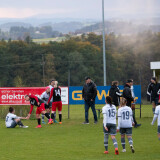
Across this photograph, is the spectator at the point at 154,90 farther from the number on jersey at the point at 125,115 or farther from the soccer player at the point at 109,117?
the soccer player at the point at 109,117

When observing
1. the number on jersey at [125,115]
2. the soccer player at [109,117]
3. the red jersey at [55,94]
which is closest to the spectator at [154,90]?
the red jersey at [55,94]

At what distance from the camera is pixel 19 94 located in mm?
23766

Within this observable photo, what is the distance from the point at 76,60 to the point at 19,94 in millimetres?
50335

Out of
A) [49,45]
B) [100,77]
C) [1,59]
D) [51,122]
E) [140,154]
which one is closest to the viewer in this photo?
[140,154]

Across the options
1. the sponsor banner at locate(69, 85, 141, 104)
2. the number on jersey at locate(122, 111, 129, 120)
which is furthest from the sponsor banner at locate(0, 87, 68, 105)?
the number on jersey at locate(122, 111, 129, 120)

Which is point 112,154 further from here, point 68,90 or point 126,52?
point 126,52

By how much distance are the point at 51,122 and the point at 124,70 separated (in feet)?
168

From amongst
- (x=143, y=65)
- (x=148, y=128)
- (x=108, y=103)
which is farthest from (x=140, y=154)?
(x=143, y=65)

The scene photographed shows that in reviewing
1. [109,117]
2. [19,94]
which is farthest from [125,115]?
[19,94]

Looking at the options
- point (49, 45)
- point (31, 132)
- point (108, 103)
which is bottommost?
point (31, 132)

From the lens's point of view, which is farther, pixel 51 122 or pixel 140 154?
pixel 51 122

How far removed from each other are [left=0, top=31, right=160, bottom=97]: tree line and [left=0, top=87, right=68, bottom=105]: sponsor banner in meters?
37.7

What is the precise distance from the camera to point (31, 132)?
18016 mm

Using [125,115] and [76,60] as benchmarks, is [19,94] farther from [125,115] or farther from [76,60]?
[76,60]
